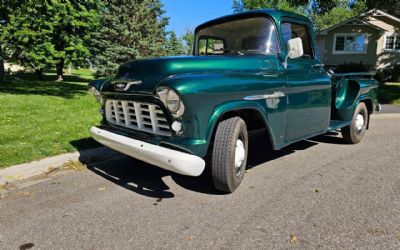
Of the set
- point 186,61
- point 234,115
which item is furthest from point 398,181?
point 186,61

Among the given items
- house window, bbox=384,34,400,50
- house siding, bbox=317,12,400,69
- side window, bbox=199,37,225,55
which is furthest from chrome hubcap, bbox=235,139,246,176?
house window, bbox=384,34,400,50

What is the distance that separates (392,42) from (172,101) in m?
26.9

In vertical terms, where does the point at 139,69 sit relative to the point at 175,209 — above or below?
above

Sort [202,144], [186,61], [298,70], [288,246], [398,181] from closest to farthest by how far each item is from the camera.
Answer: [288,246]
[202,144]
[186,61]
[398,181]
[298,70]

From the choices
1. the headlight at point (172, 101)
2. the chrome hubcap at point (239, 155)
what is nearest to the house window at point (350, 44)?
the chrome hubcap at point (239, 155)

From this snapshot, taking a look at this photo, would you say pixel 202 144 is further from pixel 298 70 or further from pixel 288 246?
pixel 298 70

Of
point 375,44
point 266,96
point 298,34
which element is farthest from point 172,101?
point 375,44

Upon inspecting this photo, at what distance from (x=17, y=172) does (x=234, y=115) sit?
2.88m

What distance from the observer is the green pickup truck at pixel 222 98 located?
3361 mm

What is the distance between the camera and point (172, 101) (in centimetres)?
333

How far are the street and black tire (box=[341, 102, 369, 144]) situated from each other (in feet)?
3.46

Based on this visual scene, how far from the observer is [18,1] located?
12.1 meters

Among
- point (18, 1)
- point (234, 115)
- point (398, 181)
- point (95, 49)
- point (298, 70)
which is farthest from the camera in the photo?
point (95, 49)

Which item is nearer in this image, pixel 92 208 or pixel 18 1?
pixel 92 208
